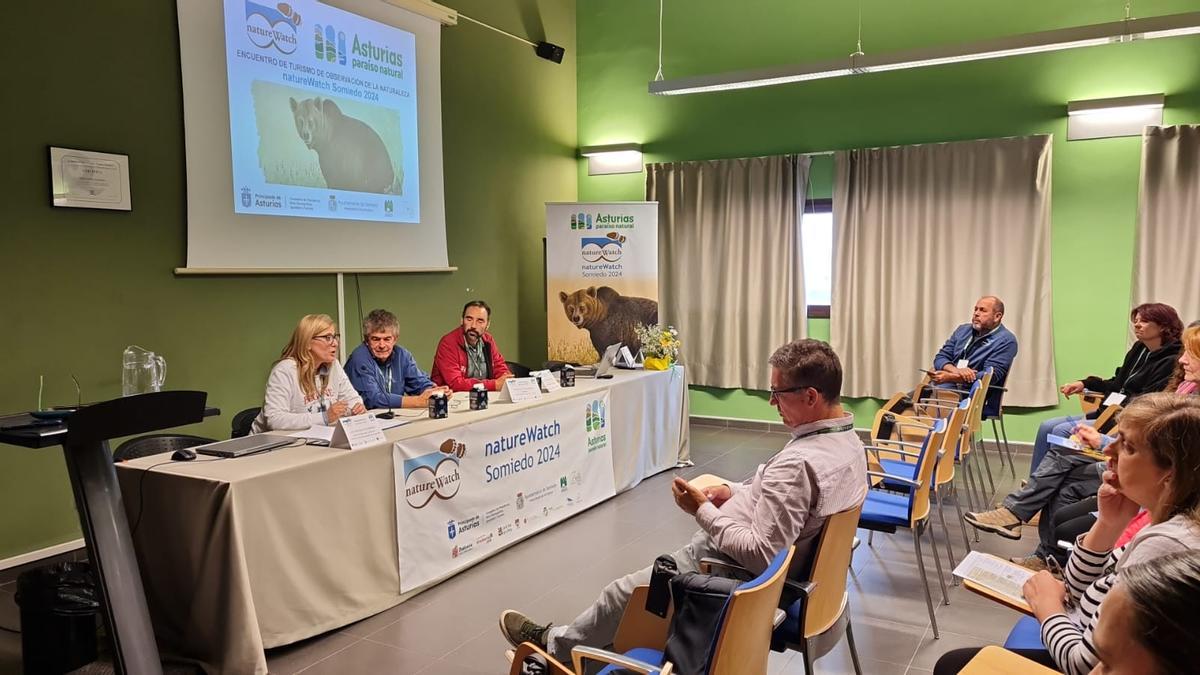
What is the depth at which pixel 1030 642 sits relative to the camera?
1980 mm

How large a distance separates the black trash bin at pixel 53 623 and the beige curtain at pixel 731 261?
5.34 meters

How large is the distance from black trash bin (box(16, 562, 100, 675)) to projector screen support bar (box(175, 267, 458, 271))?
2170 millimetres

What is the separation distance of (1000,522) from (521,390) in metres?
2.39

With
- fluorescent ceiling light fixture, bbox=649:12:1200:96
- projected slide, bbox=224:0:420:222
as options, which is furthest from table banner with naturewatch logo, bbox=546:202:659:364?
projected slide, bbox=224:0:420:222

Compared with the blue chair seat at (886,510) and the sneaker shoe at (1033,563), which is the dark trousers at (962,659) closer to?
the blue chair seat at (886,510)

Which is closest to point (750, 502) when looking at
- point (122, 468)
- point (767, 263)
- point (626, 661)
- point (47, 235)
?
point (626, 661)

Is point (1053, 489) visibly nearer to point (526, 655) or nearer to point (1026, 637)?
point (1026, 637)

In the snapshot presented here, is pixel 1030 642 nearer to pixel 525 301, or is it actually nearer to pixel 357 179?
pixel 357 179

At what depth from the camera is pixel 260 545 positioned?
2719mm

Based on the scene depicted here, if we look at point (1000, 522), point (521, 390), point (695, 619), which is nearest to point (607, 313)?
point (521, 390)

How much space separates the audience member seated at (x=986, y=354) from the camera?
201 inches

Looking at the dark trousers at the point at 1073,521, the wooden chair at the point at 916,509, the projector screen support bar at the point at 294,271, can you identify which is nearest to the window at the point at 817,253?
the projector screen support bar at the point at 294,271

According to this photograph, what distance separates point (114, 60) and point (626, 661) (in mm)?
4086

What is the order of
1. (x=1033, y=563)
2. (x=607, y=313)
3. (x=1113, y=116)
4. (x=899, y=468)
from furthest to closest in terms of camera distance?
(x=607, y=313), (x=1113, y=116), (x=899, y=468), (x=1033, y=563)
